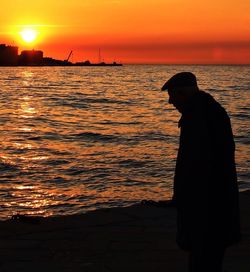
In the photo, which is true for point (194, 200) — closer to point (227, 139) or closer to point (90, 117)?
point (227, 139)

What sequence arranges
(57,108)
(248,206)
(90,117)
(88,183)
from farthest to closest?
1. (57,108)
2. (90,117)
3. (88,183)
4. (248,206)

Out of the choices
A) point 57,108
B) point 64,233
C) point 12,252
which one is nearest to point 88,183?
point 64,233

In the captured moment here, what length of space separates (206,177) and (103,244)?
3.19 metres

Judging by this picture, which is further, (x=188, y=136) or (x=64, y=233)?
(x=64, y=233)

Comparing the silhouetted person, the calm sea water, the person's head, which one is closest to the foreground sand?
the silhouetted person

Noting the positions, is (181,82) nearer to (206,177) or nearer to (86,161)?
(206,177)

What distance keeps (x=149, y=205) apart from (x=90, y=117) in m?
27.4

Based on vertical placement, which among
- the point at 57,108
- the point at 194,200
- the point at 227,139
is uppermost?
the point at 227,139

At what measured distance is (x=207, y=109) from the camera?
12.8ft

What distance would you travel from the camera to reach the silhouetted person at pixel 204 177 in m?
3.88

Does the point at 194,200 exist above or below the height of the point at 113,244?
above

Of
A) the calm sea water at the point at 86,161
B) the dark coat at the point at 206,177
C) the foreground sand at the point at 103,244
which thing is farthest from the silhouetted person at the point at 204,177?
the calm sea water at the point at 86,161

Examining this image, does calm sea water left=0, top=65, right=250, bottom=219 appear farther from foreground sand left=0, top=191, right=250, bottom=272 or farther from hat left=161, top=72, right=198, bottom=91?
hat left=161, top=72, right=198, bottom=91

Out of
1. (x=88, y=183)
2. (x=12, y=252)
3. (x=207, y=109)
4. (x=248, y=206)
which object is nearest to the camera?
(x=207, y=109)
